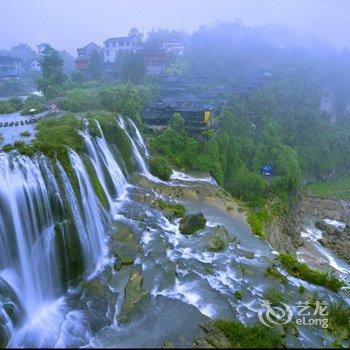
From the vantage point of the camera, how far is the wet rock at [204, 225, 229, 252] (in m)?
22.1

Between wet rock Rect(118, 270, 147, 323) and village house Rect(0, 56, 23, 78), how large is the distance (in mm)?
72053

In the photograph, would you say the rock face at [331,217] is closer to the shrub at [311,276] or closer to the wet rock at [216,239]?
the shrub at [311,276]

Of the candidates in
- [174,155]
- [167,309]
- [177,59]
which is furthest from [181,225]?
[177,59]

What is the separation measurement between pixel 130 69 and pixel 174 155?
23922mm

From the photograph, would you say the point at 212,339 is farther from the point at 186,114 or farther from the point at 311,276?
the point at 186,114

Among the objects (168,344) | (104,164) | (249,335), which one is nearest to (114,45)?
(104,164)

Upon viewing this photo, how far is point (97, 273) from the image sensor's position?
18.8 m

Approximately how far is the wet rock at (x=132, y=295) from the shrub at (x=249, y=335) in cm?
381

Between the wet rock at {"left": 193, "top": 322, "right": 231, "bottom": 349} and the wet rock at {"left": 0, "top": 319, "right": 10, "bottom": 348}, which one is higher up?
the wet rock at {"left": 0, "top": 319, "right": 10, "bottom": 348}

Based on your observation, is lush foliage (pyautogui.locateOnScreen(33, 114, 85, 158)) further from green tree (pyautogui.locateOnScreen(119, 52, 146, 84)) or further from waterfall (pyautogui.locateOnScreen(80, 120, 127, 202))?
green tree (pyautogui.locateOnScreen(119, 52, 146, 84))

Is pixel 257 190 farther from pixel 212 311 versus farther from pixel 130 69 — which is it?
pixel 130 69

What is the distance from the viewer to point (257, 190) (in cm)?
3612

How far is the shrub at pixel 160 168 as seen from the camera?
1276 inches

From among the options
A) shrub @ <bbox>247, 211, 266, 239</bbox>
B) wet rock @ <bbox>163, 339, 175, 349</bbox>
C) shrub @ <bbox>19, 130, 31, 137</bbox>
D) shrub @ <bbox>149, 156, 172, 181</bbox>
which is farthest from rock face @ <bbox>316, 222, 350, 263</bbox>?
shrub @ <bbox>19, 130, 31, 137</bbox>
